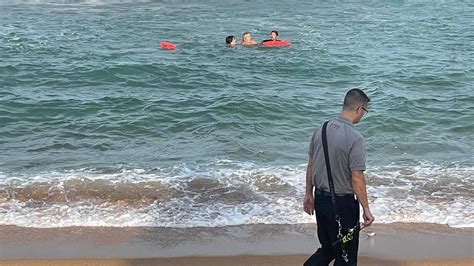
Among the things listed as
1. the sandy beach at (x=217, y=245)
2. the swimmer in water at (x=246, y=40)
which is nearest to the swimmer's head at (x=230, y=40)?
the swimmer in water at (x=246, y=40)

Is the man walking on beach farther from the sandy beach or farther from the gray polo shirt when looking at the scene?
the sandy beach

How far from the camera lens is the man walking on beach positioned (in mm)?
5816

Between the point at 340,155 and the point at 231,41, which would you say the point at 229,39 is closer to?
the point at 231,41

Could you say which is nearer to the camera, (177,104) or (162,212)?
(162,212)

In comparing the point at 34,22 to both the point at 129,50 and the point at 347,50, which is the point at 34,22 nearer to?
the point at 129,50

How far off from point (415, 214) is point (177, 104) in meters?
7.84

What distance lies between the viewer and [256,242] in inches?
322

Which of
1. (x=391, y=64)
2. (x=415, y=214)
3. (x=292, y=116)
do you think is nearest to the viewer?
(x=415, y=214)

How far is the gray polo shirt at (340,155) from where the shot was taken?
19.0ft

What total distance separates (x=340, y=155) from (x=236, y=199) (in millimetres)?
3983

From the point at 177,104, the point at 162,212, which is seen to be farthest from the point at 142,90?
the point at 162,212

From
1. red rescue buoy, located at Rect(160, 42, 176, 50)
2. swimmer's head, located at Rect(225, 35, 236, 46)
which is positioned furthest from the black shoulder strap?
red rescue buoy, located at Rect(160, 42, 176, 50)

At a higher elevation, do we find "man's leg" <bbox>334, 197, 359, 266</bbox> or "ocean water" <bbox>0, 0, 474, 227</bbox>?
"man's leg" <bbox>334, 197, 359, 266</bbox>

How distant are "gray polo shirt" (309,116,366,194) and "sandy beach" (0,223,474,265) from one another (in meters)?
1.79
